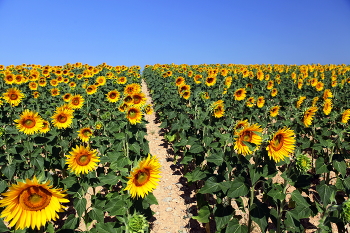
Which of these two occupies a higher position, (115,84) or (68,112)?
(115,84)

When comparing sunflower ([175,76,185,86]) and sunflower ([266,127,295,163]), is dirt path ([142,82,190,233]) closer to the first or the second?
sunflower ([266,127,295,163])

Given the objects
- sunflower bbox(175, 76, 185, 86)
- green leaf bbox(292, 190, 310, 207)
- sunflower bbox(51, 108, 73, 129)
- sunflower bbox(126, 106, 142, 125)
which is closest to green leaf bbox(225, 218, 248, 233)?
green leaf bbox(292, 190, 310, 207)

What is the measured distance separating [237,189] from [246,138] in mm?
657

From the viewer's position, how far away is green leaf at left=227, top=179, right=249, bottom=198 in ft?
8.73

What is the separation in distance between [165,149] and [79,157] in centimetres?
450

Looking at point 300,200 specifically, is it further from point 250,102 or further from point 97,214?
point 250,102

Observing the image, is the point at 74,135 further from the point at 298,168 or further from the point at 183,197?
the point at 298,168

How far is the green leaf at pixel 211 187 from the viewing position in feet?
10.1

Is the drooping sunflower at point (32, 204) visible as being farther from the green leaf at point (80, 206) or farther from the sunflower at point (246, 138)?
the sunflower at point (246, 138)

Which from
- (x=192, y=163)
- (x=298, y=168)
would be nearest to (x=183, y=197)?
(x=192, y=163)

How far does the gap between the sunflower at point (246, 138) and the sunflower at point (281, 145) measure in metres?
0.16

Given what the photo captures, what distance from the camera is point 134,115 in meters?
3.57

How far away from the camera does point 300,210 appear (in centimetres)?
288

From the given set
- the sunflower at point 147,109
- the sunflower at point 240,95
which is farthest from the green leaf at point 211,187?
the sunflower at point 240,95
